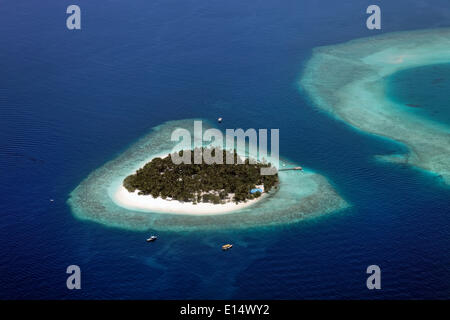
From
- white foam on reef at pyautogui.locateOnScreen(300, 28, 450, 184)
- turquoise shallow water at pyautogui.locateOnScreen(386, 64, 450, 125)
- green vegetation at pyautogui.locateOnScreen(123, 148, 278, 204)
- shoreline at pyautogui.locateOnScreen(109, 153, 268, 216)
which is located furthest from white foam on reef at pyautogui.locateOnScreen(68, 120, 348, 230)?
turquoise shallow water at pyautogui.locateOnScreen(386, 64, 450, 125)

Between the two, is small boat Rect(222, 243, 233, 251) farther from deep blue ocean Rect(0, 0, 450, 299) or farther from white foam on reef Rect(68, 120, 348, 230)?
white foam on reef Rect(68, 120, 348, 230)

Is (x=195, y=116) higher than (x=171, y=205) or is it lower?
higher

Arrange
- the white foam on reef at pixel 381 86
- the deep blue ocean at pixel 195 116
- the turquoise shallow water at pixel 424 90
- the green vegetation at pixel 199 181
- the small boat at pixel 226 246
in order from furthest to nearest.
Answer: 1. the turquoise shallow water at pixel 424 90
2. the white foam on reef at pixel 381 86
3. the green vegetation at pixel 199 181
4. the small boat at pixel 226 246
5. the deep blue ocean at pixel 195 116

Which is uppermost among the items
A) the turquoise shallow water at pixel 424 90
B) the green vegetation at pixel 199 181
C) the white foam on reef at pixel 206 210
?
the turquoise shallow water at pixel 424 90

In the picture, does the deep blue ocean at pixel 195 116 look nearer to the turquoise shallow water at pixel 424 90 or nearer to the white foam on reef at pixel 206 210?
the turquoise shallow water at pixel 424 90

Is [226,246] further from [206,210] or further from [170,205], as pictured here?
[170,205]

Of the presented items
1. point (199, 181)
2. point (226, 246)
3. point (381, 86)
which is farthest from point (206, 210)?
point (381, 86)

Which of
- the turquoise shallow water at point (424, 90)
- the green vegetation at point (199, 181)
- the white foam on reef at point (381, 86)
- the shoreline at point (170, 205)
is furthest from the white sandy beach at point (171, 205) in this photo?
the turquoise shallow water at point (424, 90)

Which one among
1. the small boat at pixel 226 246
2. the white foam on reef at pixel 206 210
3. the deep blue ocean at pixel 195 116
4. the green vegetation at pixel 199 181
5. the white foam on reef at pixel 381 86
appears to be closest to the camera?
the deep blue ocean at pixel 195 116
